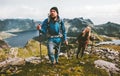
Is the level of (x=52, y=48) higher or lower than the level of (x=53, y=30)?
lower

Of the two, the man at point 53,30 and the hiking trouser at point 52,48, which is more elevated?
the man at point 53,30

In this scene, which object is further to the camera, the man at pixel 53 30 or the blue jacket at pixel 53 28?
the blue jacket at pixel 53 28

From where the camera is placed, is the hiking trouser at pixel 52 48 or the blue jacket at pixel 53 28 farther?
the blue jacket at pixel 53 28

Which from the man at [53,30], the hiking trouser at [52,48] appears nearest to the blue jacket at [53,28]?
the man at [53,30]

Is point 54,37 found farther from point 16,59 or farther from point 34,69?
point 16,59

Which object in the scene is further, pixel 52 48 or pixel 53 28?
pixel 53 28

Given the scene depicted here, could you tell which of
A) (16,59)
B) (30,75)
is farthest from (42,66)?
(16,59)

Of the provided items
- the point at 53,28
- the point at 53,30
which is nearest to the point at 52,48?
the point at 53,30

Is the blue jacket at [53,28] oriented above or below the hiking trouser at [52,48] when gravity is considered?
above

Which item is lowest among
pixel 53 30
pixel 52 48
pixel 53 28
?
pixel 52 48

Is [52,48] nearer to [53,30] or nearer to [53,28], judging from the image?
[53,30]

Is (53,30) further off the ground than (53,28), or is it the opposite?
(53,28)

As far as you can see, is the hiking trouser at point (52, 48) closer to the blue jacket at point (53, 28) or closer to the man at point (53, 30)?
the man at point (53, 30)

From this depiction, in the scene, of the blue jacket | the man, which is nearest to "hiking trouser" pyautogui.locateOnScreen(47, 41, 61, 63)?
the man
